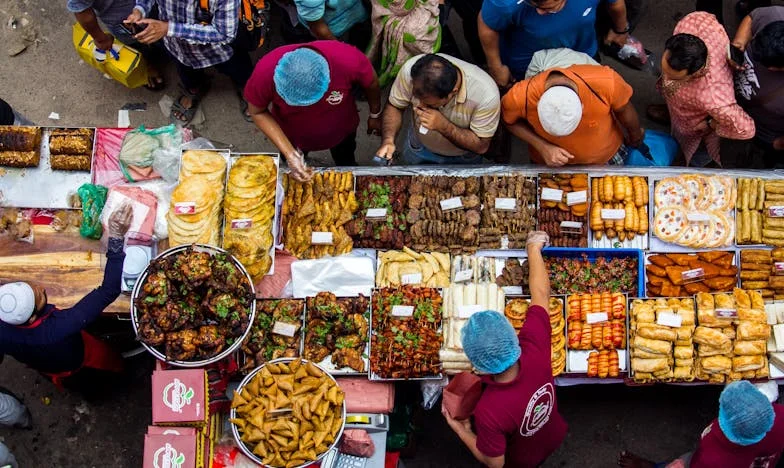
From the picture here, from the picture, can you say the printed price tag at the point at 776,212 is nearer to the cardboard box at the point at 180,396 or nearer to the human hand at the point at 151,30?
the cardboard box at the point at 180,396

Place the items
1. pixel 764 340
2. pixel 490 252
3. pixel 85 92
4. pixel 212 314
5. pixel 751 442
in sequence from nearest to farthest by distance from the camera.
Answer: pixel 751 442
pixel 212 314
pixel 764 340
pixel 490 252
pixel 85 92

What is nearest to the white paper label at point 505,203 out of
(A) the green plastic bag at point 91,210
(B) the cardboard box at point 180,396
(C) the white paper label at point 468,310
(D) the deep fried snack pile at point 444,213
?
(D) the deep fried snack pile at point 444,213

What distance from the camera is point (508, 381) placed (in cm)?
409

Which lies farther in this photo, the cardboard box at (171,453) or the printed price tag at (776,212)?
the printed price tag at (776,212)

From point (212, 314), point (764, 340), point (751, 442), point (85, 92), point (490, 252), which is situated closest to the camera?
point (751, 442)

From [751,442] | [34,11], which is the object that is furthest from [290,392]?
[34,11]

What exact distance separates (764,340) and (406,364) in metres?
2.52

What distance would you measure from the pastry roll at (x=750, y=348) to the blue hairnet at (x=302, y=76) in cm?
339

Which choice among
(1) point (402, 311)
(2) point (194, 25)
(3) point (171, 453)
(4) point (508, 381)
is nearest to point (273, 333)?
(1) point (402, 311)

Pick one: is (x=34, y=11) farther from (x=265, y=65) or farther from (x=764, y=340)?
(x=764, y=340)

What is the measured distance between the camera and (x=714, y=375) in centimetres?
500

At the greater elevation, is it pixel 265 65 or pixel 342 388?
pixel 265 65

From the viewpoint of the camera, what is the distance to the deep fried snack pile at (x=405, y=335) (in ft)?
16.1

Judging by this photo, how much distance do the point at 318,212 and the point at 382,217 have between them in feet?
1.59
